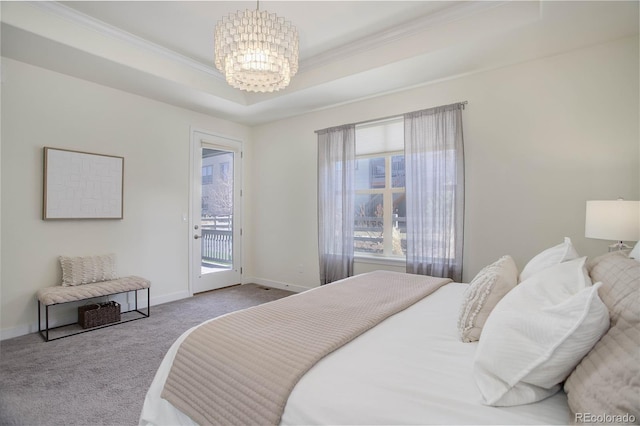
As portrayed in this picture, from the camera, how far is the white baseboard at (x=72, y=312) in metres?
3.10

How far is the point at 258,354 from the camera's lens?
4.16 feet

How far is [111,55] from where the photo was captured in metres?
3.12

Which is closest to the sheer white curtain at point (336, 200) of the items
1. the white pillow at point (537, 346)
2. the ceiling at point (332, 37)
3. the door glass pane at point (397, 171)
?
the door glass pane at point (397, 171)

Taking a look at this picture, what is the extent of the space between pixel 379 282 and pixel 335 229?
188cm

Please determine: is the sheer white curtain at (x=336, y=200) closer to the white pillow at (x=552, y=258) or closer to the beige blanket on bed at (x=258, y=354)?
the beige blanket on bed at (x=258, y=354)

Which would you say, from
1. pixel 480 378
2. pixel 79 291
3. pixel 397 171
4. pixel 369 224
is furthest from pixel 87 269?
pixel 480 378

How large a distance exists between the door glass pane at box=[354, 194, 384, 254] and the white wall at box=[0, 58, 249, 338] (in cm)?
243

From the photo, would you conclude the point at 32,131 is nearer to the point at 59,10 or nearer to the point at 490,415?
the point at 59,10

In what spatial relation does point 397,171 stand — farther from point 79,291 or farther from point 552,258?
point 79,291

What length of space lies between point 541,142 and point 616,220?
3.63ft

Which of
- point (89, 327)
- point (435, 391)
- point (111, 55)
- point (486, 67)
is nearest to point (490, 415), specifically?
point (435, 391)

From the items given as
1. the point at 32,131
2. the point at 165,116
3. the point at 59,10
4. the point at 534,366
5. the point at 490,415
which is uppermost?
the point at 59,10

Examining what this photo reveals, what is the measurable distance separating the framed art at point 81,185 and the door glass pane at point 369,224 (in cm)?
297
